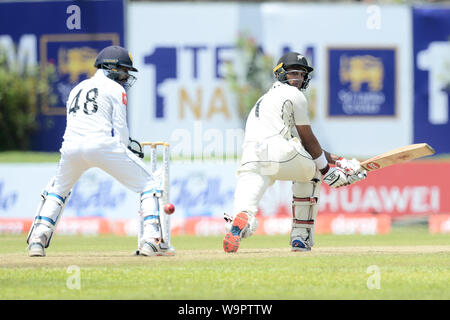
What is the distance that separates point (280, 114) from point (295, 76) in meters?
0.60

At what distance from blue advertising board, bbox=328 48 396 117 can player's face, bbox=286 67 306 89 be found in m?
21.1

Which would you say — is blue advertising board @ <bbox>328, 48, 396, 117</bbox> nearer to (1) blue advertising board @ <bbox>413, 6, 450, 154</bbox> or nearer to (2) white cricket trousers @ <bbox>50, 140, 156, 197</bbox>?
(1) blue advertising board @ <bbox>413, 6, 450, 154</bbox>

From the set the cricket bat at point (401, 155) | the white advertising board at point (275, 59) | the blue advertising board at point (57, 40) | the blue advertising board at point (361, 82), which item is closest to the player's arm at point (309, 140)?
the cricket bat at point (401, 155)

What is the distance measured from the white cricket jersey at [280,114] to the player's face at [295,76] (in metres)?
0.23

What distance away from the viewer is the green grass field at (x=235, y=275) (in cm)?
785

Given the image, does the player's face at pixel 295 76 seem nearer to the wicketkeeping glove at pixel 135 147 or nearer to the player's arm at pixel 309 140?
the player's arm at pixel 309 140

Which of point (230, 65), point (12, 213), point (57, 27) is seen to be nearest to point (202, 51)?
point (230, 65)

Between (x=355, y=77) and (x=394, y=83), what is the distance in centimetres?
122

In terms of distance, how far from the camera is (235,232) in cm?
1050

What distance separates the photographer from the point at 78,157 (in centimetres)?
1012

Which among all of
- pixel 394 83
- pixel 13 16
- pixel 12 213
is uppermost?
pixel 13 16

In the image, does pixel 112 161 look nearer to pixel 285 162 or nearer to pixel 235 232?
pixel 235 232
